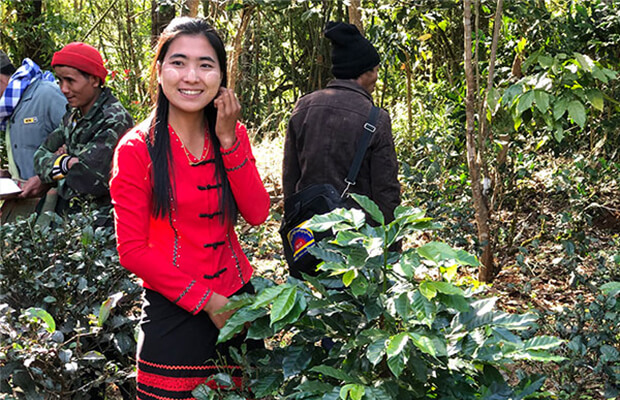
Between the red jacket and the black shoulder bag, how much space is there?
1.17 feet

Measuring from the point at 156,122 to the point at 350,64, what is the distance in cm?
159

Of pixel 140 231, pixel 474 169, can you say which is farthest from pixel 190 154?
pixel 474 169

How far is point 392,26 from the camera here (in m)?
5.32

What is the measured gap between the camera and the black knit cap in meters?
3.53

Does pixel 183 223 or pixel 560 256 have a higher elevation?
pixel 183 223

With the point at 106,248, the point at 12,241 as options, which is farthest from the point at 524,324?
the point at 12,241

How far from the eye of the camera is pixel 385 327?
75.4 inches

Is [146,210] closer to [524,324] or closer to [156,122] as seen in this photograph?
[156,122]

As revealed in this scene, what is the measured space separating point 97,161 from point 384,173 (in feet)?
4.54

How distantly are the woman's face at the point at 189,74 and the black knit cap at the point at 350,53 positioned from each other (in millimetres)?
1483

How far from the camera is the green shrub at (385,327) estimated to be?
1.69m

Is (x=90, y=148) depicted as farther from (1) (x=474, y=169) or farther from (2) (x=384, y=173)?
(1) (x=474, y=169)

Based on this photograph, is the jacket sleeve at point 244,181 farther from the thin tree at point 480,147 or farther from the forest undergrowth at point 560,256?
the thin tree at point 480,147

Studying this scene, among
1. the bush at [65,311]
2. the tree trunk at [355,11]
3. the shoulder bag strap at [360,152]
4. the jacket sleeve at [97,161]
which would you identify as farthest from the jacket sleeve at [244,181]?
the tree trunk at [355,11]
